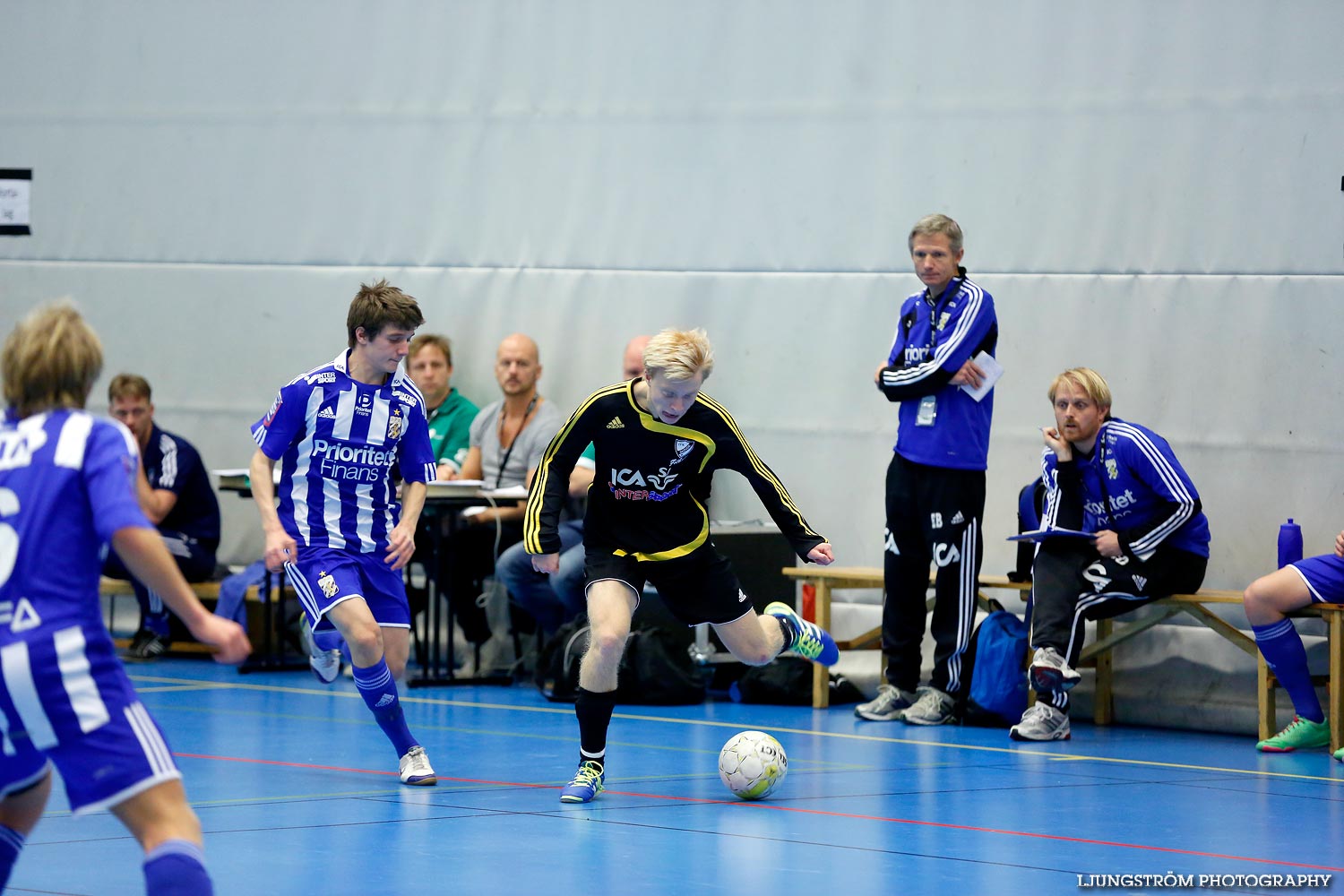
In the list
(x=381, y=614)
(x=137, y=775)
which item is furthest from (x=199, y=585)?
(x=137, y=775)

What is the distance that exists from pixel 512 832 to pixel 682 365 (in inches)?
63.3

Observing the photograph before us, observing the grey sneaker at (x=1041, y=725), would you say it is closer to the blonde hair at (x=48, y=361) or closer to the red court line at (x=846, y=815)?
the red court line at (x=846, y=815)

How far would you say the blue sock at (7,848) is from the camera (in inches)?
133

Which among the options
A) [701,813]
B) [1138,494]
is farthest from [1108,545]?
[701,813]

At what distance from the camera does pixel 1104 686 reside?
849cm

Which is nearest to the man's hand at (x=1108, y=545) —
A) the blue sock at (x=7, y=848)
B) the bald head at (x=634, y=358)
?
the bald head at (x=634, y=358)

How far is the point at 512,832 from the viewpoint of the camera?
5.30 meters

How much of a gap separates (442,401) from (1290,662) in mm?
5282

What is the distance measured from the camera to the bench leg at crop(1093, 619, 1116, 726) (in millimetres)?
8422

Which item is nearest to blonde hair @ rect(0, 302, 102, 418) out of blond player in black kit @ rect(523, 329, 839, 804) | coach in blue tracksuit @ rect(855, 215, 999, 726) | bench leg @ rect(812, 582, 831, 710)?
blond player in black kit @ rect(523, 329, 839, 804)

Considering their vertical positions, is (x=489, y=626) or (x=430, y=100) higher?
(x=430, y=100)

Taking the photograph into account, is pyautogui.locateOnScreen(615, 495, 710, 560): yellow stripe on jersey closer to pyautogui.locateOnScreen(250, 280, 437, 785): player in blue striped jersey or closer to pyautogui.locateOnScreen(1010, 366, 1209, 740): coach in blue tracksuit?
pyautogui.locateOnScreen(250, 280, 437, 785): player in blue striped jersey

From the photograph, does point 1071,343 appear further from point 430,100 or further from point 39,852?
point 39,852

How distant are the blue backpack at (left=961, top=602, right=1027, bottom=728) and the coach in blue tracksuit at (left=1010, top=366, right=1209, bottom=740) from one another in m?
0.28
